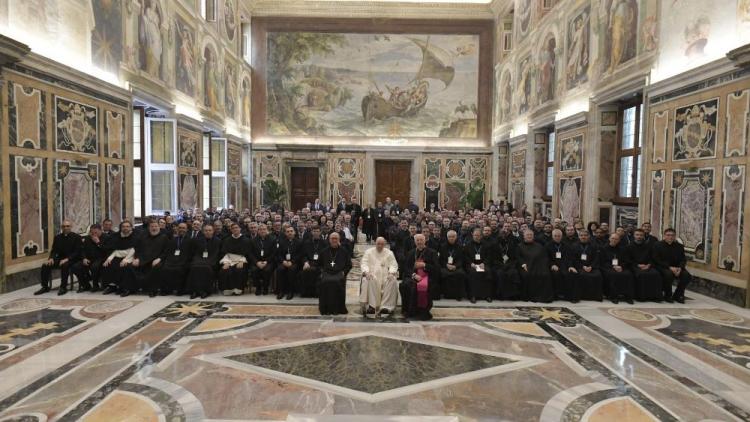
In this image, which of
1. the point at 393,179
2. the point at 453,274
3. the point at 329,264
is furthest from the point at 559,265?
the point at 393,179

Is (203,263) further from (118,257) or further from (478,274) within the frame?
(478,274)

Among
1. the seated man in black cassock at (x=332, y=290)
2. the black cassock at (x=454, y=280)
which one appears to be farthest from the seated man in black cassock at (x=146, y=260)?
the black cassock at (x=454, y=280)

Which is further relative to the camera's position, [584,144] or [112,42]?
[584,144]

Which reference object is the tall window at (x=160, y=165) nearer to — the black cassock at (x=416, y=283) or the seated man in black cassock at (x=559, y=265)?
the black cassock at (x=416, y=283)

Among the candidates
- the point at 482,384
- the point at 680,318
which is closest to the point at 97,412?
the point at 482,384

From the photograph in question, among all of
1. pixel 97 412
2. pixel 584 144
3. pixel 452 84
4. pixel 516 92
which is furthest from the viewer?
pixel 452 84

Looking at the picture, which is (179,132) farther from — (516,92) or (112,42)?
(516,92)

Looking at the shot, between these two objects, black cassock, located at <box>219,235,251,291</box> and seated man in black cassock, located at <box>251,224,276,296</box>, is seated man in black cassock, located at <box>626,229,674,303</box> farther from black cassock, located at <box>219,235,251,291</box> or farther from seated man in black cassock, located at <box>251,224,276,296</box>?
black cassock, located at <box>219,235,251,291</box>

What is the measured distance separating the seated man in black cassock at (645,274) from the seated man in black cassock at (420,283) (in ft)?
12.2

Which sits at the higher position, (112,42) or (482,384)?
(112,42)

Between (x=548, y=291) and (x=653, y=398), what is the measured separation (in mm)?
3851

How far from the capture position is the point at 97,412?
147 inches

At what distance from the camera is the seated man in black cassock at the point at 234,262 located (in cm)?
816

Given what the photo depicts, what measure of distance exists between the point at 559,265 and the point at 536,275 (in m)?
0.62
